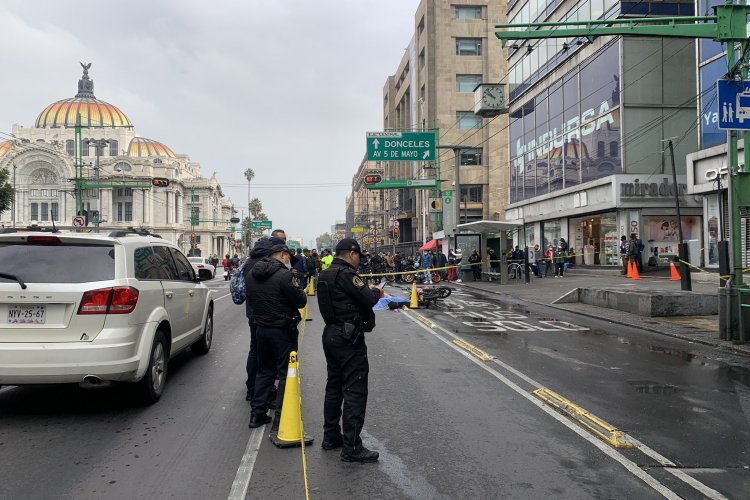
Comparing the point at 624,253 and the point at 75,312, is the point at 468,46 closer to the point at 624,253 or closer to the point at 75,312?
the point at 624,253

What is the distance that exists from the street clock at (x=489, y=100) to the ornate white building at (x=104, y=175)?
63521 millimetres

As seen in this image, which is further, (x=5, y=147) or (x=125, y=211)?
(x=5, y=147)

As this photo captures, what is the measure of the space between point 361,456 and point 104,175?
361ft

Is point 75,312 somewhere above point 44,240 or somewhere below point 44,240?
below

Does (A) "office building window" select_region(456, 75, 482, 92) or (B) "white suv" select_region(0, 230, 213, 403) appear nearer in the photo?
(B) "white suv" select_region(0, 230, 213, 403)

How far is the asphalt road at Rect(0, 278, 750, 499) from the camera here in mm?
3775

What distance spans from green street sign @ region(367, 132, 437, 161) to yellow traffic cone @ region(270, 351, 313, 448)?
25.9m

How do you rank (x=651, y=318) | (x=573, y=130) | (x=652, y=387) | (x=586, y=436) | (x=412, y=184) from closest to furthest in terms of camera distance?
(x=586, y=436), (x=652, y=387), (x=651, y=318), (x=573, y=130), (x=412, y=184)

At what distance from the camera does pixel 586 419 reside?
522 cm

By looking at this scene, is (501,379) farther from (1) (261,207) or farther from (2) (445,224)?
(1) (261,207)

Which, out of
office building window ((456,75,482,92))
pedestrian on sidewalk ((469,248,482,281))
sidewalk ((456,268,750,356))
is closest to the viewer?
sidewalk ((456,268,750,356))

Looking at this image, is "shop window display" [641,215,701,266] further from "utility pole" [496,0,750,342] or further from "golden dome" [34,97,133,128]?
"golden dome" [34,97,133,128]

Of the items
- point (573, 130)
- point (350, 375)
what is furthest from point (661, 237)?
point (350, 375)

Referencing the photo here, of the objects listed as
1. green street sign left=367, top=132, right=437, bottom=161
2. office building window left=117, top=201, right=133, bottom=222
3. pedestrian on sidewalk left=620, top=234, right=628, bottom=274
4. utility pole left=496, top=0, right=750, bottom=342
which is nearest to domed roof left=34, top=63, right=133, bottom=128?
office building window left=117, top=201, right=133, bottom=222
